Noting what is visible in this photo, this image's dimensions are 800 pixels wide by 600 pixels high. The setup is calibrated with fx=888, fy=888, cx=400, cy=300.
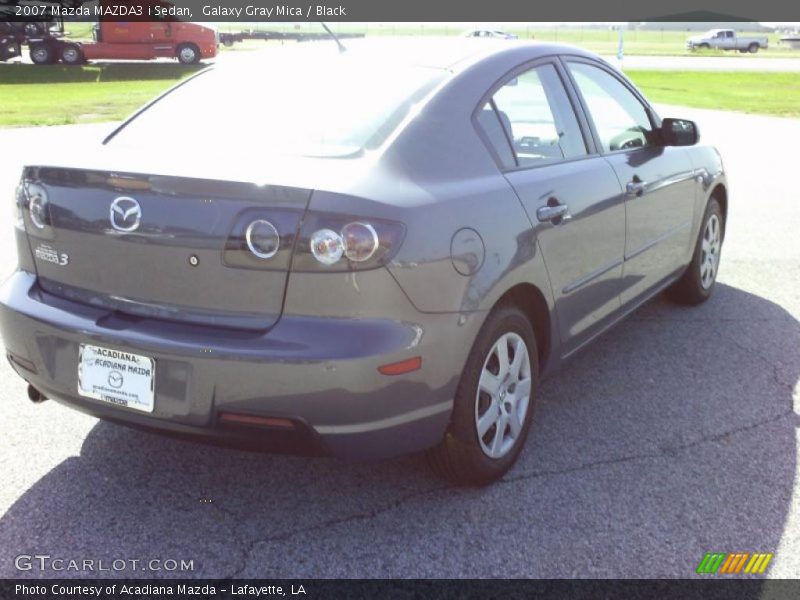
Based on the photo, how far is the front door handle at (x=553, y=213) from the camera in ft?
11.2

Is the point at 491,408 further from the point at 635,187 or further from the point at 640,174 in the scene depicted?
the point at 640,174

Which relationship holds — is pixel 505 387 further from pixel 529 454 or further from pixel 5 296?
pixel 5 296

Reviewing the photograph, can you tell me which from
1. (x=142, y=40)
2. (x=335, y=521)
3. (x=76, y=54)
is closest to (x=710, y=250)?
(x=335, y=521)

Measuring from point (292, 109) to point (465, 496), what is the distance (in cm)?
157

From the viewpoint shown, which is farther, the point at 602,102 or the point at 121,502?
the point at 602,102

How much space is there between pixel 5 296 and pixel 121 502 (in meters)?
0.84

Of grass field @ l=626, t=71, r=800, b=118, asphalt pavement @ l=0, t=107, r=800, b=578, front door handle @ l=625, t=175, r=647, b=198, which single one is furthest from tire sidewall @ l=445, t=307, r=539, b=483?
grass field @ l=626, t=71, r=800, b=118

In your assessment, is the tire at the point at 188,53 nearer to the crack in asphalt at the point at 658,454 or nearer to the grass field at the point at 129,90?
the grass field at the point at 129,90

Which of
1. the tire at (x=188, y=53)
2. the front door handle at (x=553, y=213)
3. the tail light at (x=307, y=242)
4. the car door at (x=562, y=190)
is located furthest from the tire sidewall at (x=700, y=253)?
the tire at (x=188, y=53)

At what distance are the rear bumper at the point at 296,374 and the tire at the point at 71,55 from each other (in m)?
31.2

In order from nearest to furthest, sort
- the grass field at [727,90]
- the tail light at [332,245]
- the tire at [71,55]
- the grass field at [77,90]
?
the tail light at [332,245]
the grass field at [77,90]
the grass field at [727,90]
the tire at [71,55]

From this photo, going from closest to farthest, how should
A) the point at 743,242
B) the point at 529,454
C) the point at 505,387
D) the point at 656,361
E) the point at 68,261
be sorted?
1. the point at 68,261
2. the point at 505,387
3. the point at 529,454
4. the point at 656,361
5. the point at 743,242

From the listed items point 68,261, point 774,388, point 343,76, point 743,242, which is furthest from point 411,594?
point 743,242

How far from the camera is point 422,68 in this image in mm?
3471
